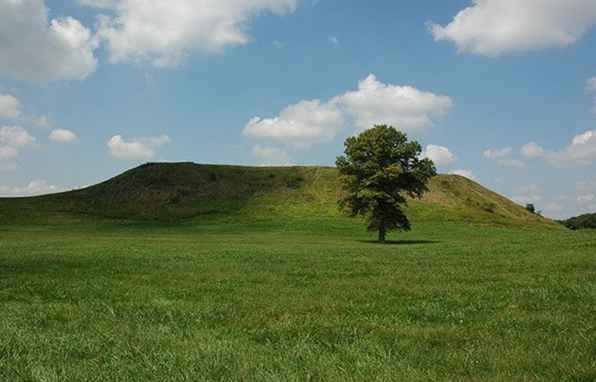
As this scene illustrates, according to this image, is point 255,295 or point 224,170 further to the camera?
point 224,170

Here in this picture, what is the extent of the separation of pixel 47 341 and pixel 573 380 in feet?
28.7

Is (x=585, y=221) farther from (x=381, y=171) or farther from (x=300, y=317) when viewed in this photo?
(x=300, y=317)

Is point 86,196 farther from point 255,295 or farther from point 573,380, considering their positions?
point 573,380

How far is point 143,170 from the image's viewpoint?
142m

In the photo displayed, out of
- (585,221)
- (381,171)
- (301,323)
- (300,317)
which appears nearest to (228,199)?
(381,171)

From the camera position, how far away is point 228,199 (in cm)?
12488

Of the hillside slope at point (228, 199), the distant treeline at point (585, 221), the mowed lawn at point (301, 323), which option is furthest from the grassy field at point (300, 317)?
the distant treeline at point (585, 221)

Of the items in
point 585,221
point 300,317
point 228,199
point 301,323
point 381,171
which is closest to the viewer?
point 301,323

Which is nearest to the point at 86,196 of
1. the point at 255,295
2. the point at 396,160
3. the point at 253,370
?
the point at 396,160

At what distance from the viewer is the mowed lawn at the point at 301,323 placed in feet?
26.3

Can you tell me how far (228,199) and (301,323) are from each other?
114370 millimetres

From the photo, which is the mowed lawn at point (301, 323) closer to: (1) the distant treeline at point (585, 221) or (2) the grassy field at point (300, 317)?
(2) the grassy field at point (300, 317)

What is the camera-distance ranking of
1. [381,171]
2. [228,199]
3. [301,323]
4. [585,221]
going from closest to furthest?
[301,323] → [381,171] → [228,199] → [585,221]

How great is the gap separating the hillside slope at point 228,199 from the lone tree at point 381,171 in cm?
4055
